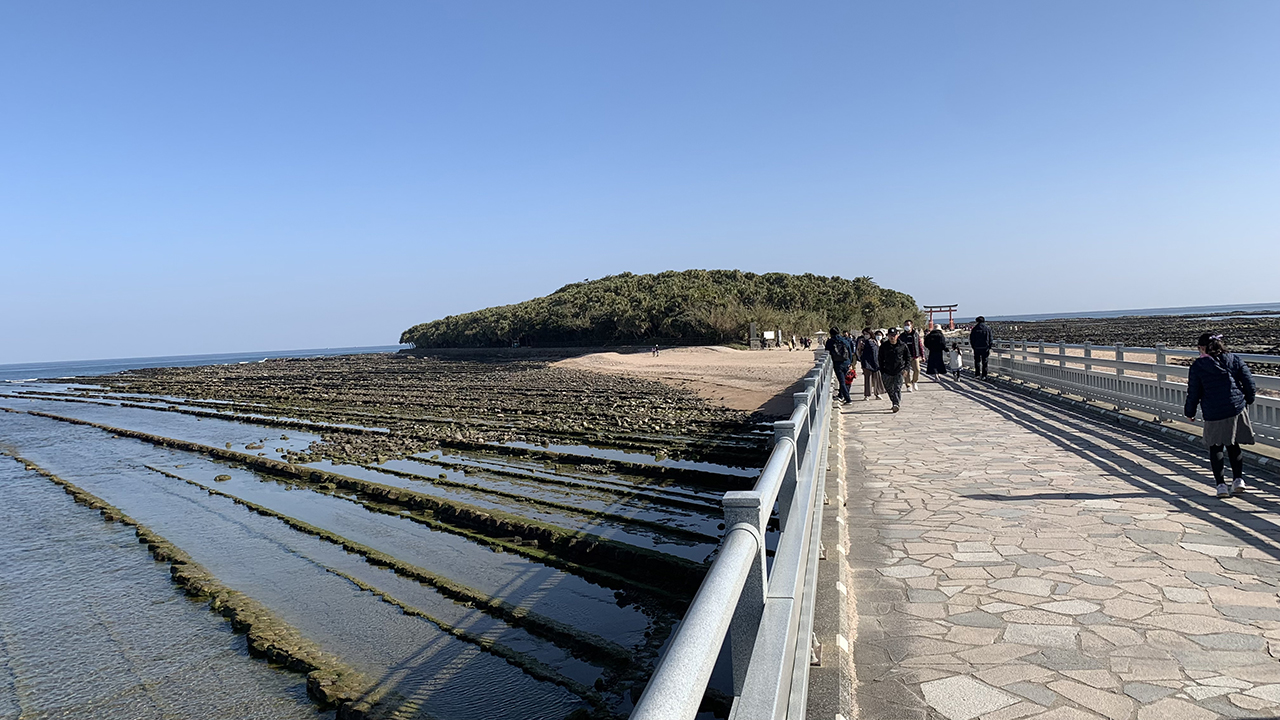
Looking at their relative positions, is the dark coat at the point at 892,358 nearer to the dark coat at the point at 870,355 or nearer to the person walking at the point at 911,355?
the dark coat at the point at 870,355

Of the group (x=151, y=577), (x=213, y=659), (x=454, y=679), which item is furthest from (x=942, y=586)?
(x=151, y=577)

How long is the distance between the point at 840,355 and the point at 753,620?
15.0 m

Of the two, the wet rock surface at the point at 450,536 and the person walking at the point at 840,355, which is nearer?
the wet rock surface at the point at 450,536

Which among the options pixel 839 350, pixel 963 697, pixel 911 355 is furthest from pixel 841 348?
pixel 963 697

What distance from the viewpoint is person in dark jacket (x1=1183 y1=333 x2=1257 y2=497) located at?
723 centimetres

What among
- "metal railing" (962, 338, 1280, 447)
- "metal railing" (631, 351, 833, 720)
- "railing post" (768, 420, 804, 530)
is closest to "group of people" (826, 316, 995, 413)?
"metal railing" (962, 338, 1280, 447)

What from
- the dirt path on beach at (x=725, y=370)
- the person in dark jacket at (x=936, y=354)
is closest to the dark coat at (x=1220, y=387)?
the person in dark jacket at (x=936, y=354)

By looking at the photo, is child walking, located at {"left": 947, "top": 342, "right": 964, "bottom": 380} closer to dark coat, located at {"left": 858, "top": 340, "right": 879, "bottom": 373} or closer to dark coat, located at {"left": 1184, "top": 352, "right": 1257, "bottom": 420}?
dark coat, located at {"left": 858, "top": 340, "right": 879, "bottom": 373}

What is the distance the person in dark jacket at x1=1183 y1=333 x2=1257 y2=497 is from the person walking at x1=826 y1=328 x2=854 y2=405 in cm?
909

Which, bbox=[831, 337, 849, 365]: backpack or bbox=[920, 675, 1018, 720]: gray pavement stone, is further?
bbox=[831, 337, 849, 365]: backpack

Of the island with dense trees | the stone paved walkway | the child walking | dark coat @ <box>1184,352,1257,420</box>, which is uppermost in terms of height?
the island with dense trees

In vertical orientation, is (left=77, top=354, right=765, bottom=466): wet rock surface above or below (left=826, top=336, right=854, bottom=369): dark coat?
below

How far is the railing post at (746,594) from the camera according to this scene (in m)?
2.44

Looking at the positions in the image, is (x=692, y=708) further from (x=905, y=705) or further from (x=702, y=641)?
(x=905, y=705)
